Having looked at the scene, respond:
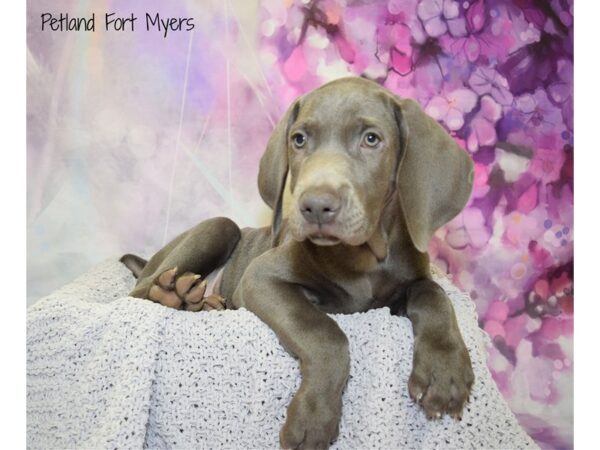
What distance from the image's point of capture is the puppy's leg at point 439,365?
277cm

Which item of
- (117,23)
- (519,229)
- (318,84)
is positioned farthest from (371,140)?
(117,23)

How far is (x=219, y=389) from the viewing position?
2936 millimetres

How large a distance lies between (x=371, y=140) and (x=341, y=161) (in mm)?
240

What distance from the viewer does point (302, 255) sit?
3414mm

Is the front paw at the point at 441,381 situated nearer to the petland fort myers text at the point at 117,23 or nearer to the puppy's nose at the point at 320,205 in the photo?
the puppy's nose at the point at 320,205

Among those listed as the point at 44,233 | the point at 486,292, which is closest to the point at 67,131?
the point at 44,233

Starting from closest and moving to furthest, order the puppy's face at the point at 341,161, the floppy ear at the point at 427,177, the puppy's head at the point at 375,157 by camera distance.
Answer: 1. the puppy's face at the point at 341,161
2. the puppy's head at the point at 375,157
3. the floppy ear at the point at 427,177

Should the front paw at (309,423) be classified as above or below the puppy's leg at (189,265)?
below

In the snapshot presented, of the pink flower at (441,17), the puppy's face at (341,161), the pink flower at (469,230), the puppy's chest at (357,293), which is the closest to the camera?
the puppy's face at (341,161)

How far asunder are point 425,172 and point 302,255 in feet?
2.48

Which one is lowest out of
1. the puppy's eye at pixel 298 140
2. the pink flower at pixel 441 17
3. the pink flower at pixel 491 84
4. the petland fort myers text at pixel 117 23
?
the puppy's eye at pixel 298 140

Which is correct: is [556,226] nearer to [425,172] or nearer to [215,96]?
[425,172]

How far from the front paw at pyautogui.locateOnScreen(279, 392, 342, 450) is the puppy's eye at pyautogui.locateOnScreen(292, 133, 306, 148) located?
3.93ft

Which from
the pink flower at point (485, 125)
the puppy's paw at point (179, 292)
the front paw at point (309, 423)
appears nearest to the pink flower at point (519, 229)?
the pink flower at point (485, 125)
